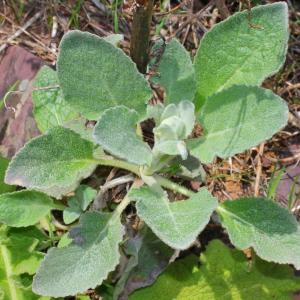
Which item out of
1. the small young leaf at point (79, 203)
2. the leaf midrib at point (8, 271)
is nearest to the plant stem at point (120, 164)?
the small young leaf at point (79, 203)

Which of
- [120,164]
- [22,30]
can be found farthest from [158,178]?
[22,30]

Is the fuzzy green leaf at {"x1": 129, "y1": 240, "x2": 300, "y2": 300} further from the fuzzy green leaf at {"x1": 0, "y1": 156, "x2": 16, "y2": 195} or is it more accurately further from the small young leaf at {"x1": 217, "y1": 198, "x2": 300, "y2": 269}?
the fuzzy green leaf at {"x1": 0, "y1": 156, "x2": 16, "y2": 195}

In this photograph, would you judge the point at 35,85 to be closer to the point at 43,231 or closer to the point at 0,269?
the point at 43,231

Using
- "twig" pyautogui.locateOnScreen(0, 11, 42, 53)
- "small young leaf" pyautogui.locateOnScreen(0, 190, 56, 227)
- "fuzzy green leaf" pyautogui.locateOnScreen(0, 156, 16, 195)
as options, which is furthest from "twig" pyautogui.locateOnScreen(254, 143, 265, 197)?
"twig" pyautogui.locateOnScreen(0, 11, 42, 53)

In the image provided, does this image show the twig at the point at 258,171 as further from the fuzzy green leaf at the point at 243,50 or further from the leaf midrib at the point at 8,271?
the leaf midrib at the point at 8,271

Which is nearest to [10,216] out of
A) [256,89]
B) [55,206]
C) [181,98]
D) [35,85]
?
[55,206]

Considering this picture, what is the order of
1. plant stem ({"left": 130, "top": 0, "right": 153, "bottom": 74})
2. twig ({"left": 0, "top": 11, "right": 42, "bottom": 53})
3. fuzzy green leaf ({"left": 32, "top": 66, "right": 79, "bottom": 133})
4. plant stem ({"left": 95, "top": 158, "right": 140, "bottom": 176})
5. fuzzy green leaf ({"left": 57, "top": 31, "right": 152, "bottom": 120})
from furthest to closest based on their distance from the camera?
1. twig ({"left": 0, "top": 11, "right": 42, "bottom": 53})
2. fuzzy green leaf ({"left": 32, "top": 66, "right": 79, "bottom": 133})
3. plant stem ({"left": 95, "top": 158, "right": 140, "bottom": 176})
4. plant stem ({"left": 130, "top": 0, "right": 153, "bottom": 74})
5. fuzzy green leaf ({"left": 57, "top": 31, "right": 152, "bottom": 120})

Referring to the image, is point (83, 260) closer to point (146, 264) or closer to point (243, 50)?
point (146, 264)
